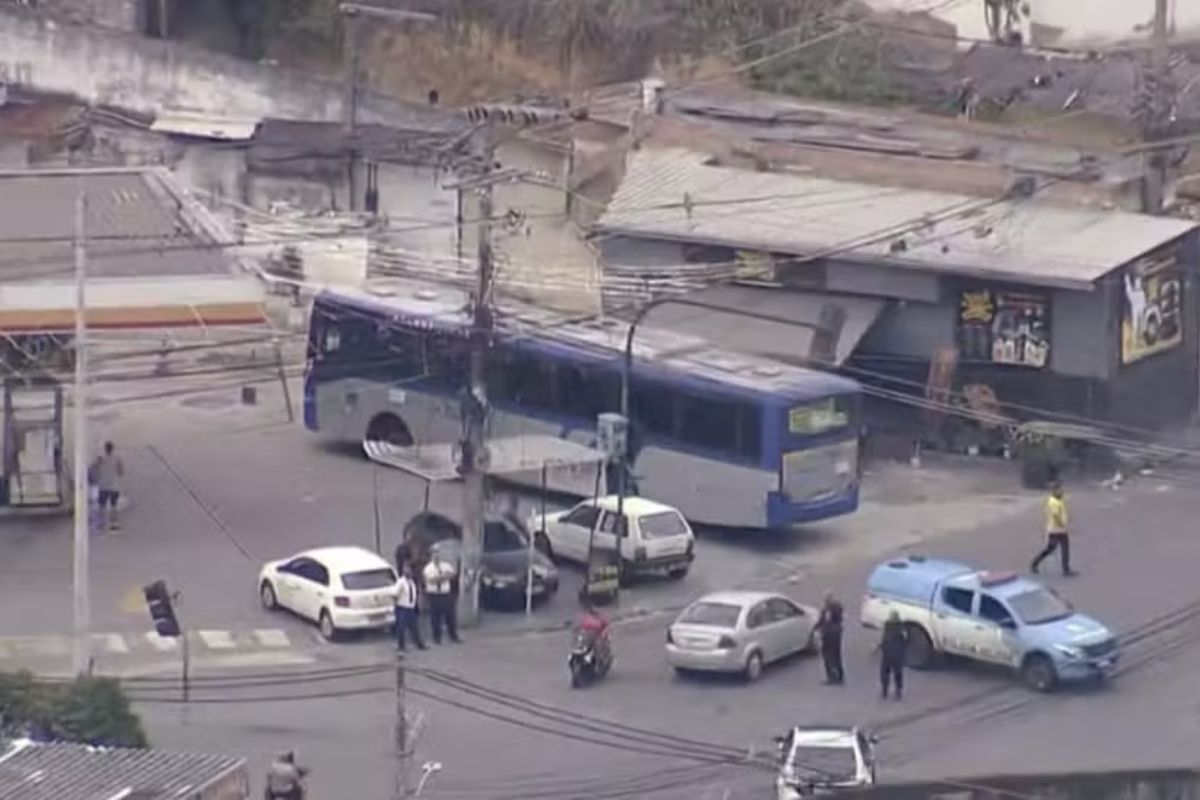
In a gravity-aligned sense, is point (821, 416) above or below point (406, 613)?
above

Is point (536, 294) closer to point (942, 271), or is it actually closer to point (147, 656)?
point (942, 271)

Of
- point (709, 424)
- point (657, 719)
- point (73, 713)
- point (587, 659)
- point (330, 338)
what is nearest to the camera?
point (73, 713)

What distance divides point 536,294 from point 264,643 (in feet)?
36.1

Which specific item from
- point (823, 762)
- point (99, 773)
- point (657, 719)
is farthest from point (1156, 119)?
point (99, 773)

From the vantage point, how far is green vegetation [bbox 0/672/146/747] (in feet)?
87.1

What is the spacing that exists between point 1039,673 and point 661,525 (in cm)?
480

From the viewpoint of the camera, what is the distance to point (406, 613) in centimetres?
3178

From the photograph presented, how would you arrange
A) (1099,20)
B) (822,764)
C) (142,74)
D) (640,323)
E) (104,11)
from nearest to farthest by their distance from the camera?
(822,764) → (640,323) → (142,74) → (104,11) → (1099,20)

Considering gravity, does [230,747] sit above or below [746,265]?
below

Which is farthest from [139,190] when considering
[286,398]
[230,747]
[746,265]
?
[230,747]

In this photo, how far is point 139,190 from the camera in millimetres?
38531

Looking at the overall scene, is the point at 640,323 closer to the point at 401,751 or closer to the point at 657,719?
the point at 657,719

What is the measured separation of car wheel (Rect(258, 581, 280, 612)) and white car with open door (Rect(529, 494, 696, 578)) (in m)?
2.91

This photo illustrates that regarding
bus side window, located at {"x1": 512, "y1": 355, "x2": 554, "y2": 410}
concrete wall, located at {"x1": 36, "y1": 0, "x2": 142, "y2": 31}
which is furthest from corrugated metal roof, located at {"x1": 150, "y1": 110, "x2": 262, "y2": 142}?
bus side window, located at {"x1": 512, "y1": 355, "x2": 554, "y2": 410}
